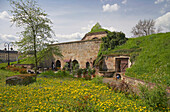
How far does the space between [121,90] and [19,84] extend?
8.68 meters

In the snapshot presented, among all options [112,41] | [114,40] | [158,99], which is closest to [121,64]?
[112,41]

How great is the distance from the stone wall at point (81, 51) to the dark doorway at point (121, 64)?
6.18m

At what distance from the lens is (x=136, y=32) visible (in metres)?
47.1

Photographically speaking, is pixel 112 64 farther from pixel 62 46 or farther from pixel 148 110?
pixel 62 46

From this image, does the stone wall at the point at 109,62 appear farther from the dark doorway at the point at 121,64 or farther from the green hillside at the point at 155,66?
the green hillside at the point at 155,66

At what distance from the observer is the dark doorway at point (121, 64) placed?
672 inches

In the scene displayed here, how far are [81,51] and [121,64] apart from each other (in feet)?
34.8

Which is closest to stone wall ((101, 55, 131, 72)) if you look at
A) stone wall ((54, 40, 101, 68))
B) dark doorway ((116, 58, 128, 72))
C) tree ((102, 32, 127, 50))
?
dark doorway ((116, 58, 128, 72))

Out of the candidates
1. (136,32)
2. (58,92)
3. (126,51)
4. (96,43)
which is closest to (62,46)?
(96,43)

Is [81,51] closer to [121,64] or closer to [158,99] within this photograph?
[121,64]

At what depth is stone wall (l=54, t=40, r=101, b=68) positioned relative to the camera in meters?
23.8

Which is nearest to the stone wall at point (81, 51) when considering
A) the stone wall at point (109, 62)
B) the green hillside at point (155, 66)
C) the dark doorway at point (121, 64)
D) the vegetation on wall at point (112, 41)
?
the vegetation on wall at point (112, 41)

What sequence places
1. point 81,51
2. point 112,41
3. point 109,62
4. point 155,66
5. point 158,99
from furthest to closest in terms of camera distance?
point 81,51, point 112,41, point 109,62, point 155,66, point 158,99

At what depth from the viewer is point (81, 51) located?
25547 mm
